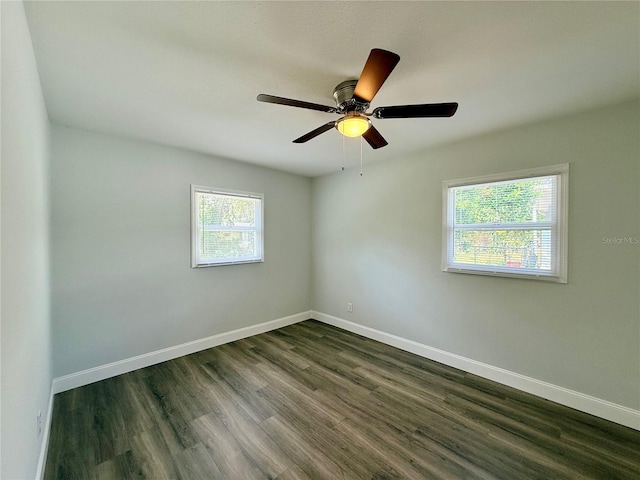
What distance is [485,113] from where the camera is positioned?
221 cm

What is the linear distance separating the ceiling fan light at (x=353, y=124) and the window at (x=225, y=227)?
221 cm

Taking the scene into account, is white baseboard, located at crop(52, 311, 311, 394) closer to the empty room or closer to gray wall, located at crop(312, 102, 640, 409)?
the empty room

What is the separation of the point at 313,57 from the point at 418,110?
2.30 ft

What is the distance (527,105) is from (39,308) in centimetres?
382

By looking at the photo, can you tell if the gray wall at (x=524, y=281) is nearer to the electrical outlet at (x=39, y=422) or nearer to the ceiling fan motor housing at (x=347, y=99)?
the ceiling fan motor housing at (x=347, y=99)

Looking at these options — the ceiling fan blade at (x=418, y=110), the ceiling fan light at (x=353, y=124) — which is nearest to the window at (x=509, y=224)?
the ceiling fan blade at (x=418, y=110)

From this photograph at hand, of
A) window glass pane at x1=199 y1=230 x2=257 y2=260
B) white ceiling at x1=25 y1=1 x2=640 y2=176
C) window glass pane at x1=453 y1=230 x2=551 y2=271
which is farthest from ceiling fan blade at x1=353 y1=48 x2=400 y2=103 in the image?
window glass pane at x1=199 y1=230 x2=257 y2=260

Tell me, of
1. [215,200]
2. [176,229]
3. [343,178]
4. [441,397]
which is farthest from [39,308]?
[343,178]

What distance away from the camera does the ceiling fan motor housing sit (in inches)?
67.2

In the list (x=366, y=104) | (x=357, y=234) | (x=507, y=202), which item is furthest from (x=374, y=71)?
(x=357, y=234)

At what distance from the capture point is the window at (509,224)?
2316 millimetres

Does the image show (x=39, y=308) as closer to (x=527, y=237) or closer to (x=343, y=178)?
(x=343, y=178)

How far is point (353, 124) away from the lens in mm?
1769

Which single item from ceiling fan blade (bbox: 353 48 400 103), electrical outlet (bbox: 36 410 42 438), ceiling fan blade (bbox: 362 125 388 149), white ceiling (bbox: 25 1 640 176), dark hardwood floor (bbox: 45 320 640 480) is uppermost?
white ceiling (bbox: 25 1 640 176)
